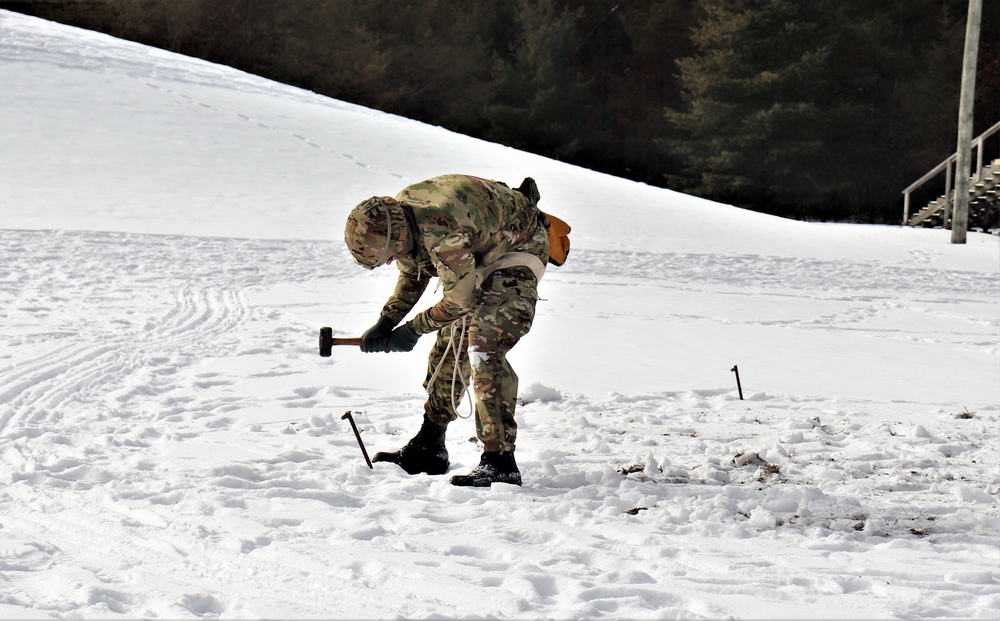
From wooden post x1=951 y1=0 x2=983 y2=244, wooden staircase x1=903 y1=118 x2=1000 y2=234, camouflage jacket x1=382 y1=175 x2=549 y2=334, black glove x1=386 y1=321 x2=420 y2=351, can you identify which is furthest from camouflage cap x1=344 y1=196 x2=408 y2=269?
wooden staircase x1=903 y1=118 x2=1000 y2=234

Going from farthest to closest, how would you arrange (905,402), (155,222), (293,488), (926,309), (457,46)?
(457,46), (155,222), (926,309), (905,402), (293,488)

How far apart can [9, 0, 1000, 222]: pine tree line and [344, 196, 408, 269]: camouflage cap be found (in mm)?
28301

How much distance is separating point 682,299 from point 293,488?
7.34m

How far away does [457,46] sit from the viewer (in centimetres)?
3850

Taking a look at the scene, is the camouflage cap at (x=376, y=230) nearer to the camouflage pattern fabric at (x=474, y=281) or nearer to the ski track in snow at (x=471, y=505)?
the camouflage pattern fabric at (x=474, y=281)

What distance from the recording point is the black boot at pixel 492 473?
14.3ft

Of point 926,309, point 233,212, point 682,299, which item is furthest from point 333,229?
point 926,309

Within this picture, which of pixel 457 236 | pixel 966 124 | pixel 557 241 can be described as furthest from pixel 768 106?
pixel 457 236

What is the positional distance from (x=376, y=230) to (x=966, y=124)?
16493 mm

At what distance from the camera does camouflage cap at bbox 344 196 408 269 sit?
3908 millimetres

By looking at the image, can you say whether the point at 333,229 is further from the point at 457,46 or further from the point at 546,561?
the point at 457,46

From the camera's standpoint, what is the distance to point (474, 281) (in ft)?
13.2

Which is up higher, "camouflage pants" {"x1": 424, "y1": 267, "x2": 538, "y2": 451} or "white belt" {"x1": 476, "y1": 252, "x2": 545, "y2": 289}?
"white belt" {"x1": 476, "y1": 252, "x2": 545, "y2": 289}

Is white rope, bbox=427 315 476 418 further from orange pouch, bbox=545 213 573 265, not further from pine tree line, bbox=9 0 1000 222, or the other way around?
pine tree line, bbox=9 0 1000 222
